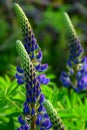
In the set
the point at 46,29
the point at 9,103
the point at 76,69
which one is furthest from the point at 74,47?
the point at 46,29

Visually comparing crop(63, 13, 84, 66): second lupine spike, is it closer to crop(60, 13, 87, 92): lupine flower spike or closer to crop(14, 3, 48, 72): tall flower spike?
crop(60, 13, 87, 92): lupine flower spike

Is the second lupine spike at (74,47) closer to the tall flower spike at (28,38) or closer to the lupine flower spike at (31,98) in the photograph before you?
the tall flower spike at (28,38)

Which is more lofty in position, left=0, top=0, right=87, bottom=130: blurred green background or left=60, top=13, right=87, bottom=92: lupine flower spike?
left=0, top=0, right=87, bottom=130: blurred green background

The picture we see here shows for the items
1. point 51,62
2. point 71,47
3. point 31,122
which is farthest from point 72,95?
point 51,62

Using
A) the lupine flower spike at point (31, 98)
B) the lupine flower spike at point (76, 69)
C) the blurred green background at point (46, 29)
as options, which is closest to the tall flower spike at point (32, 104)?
the lupine flower spike at point (31, 98)

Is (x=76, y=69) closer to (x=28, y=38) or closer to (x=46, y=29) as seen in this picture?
(x=28, y=38)

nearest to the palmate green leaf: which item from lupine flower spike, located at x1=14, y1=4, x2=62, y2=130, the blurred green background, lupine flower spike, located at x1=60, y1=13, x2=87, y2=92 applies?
lupine flower spike, located at x1=14, y1=4, x2=62, y2=130
